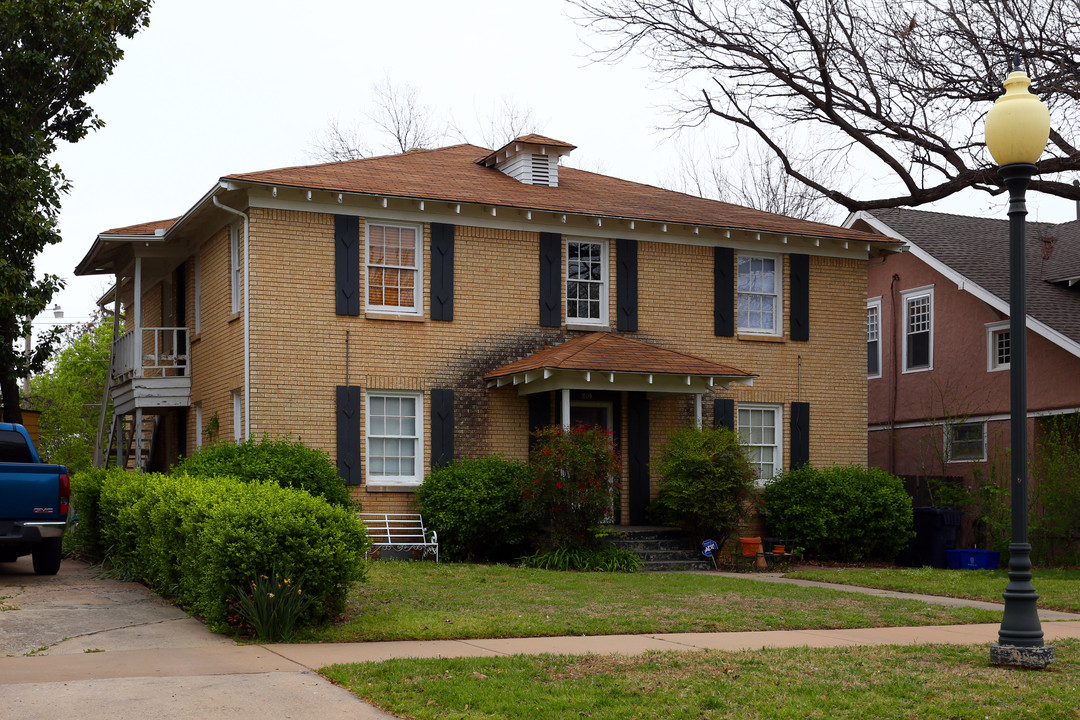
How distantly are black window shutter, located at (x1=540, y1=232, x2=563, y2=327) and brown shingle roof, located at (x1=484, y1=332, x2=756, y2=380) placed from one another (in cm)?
55

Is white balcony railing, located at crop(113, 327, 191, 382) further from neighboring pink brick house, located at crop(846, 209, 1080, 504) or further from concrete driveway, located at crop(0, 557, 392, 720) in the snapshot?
neighboring pink brick house, located at crop(846, 209, 1080, 504)

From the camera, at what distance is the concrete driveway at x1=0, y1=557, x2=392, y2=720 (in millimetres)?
7062

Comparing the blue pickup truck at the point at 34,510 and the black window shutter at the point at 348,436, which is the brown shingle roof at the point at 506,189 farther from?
the blue pickup truck at the point at 34,510

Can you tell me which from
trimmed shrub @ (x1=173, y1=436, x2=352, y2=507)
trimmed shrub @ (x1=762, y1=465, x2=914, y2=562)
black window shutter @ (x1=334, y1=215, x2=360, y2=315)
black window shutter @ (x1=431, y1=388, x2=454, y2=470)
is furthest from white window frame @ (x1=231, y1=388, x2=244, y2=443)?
trimmed shrub @ (x1=762, y1=465, x2=914, y2=562)

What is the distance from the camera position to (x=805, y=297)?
22312mm

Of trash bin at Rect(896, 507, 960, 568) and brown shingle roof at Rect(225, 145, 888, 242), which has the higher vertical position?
brown shingle roof at Rect(225, 145, 888, 242)

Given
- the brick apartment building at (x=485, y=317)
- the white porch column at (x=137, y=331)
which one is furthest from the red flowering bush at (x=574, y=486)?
the white porch column at (x=137, y=331)

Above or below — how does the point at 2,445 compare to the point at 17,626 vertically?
above

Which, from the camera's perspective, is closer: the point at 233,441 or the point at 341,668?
the point at 341,668

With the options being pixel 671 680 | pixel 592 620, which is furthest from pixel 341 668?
pixel 592 620

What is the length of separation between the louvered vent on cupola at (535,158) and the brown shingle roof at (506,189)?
23cm

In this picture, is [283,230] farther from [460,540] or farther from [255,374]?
[460,540]

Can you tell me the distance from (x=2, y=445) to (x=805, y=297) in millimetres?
14525

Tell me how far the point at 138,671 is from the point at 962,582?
12.0m
